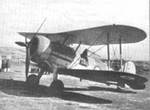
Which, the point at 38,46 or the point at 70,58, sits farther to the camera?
the point at 70,58

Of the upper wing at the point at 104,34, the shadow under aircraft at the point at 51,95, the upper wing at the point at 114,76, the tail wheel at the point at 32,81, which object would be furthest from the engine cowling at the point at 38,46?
the tail wheel at the point at 32,81

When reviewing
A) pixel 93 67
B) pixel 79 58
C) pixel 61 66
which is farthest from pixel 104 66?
pixel 61 66

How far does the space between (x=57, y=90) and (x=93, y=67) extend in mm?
2321

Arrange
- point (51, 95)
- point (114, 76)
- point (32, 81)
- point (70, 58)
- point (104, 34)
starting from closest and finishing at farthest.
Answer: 1. point (114, 76)
2. point (51, 95)
3. point (70, 58)
4. point (104, 34)
5. point (32, 81)

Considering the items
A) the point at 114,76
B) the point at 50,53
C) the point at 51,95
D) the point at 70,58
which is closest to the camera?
the point at 114,76

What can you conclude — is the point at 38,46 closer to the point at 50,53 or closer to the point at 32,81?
the point at 50,53

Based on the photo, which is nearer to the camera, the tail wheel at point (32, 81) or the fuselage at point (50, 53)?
the fuselage at point (50, 53)

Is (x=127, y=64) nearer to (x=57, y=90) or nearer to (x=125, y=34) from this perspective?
(x=125, y=34)

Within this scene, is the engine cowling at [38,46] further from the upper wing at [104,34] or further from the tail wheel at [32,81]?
the tail wheel at [32,81]

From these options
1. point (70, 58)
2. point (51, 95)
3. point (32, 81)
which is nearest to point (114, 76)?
point (70, 58)

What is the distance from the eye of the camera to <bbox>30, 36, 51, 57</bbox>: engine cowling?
31.7 ft

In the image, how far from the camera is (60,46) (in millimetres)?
10625

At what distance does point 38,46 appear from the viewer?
966 cm

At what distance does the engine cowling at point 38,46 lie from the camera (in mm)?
9666
